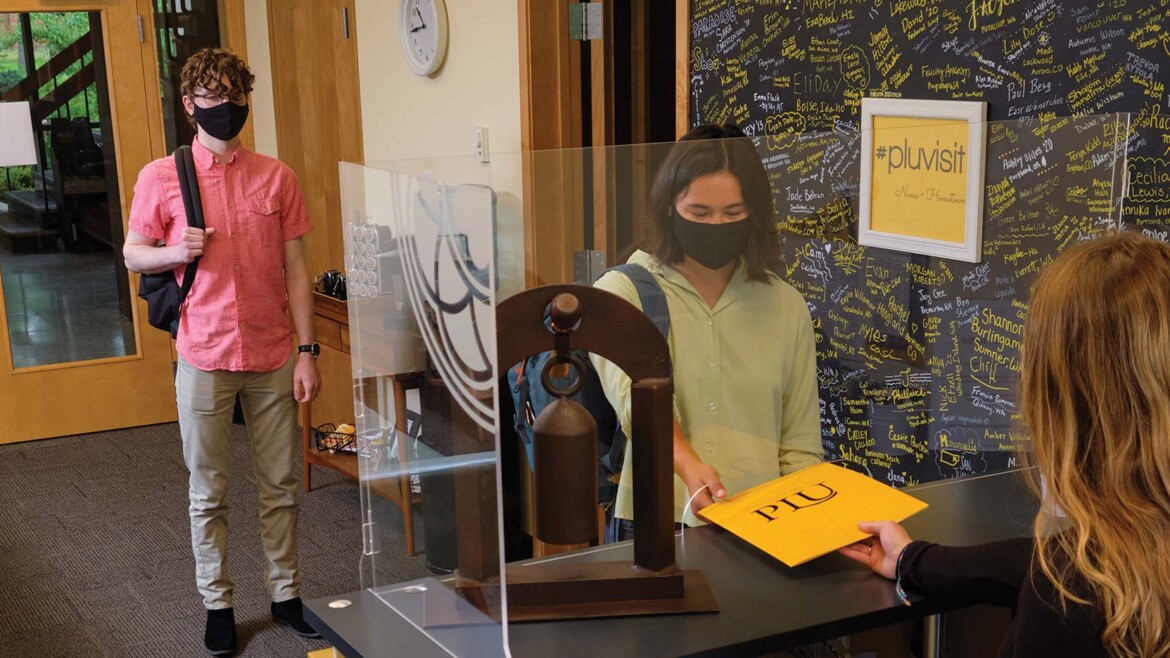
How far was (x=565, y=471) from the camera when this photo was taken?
1.37 m

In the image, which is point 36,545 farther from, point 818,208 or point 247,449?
point 818,208

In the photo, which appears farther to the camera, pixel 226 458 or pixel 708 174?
pixel 226 458

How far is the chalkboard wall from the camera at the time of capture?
6.36 ft

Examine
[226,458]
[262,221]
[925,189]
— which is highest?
[925,189]

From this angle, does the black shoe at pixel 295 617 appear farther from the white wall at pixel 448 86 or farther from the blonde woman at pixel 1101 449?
the blonde woman at pixel 1101 449

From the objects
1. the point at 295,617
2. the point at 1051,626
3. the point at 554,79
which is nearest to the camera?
the point at 1051,626

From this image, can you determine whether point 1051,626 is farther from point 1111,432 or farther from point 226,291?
point 226,291

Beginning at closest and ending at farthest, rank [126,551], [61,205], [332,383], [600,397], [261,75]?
[600,397], [126,551], [332,383], [61,205], [261,75]

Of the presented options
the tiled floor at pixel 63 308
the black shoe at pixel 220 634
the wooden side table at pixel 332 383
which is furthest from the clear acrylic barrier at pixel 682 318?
the tiled floor at pixel 63 308

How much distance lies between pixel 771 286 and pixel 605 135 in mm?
2033

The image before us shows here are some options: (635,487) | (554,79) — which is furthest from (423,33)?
(635,487)

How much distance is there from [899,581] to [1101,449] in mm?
376

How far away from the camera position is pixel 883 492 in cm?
166

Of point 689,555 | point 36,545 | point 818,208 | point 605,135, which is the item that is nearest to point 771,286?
point 818,208
